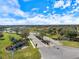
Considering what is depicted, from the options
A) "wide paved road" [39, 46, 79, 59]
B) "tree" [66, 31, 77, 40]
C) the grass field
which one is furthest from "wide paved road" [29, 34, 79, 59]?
"tree" [66, 31, 77, 40]

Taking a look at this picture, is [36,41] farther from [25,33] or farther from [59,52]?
[59,52]

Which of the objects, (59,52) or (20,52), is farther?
(59,52)

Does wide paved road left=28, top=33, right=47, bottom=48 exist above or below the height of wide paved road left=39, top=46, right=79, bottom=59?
above

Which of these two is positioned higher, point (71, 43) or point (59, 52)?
point (71, 43)

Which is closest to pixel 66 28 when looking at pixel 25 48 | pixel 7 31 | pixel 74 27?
pixel 74 27

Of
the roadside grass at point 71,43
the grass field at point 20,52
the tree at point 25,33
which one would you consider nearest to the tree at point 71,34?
the roadside grass at point 71,43

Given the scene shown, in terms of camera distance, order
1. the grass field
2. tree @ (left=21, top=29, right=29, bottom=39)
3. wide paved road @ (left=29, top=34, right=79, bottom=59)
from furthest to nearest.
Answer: tree @ (left=21, top=29, right=29, bottom=39) < wide paved road @ (left=29, top=34, right=79, bottom=59) < the grass field

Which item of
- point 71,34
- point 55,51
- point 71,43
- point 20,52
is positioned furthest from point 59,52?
point 20,52

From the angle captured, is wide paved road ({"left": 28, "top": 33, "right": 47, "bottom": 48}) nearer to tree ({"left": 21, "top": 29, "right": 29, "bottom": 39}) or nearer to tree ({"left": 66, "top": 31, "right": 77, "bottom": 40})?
tree ({"left": 21, "top": 29, "right": 29, "bottom": 39})

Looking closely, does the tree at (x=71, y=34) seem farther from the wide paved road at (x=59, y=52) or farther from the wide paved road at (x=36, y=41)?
the wide paved road at (x=36, y=41)

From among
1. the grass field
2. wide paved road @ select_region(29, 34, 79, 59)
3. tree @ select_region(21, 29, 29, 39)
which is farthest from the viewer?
tree @ select_region(21, 29, 29, 39)

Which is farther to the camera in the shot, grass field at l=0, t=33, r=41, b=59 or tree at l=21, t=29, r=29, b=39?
tree at l=21, t=29, r=29, b=39
